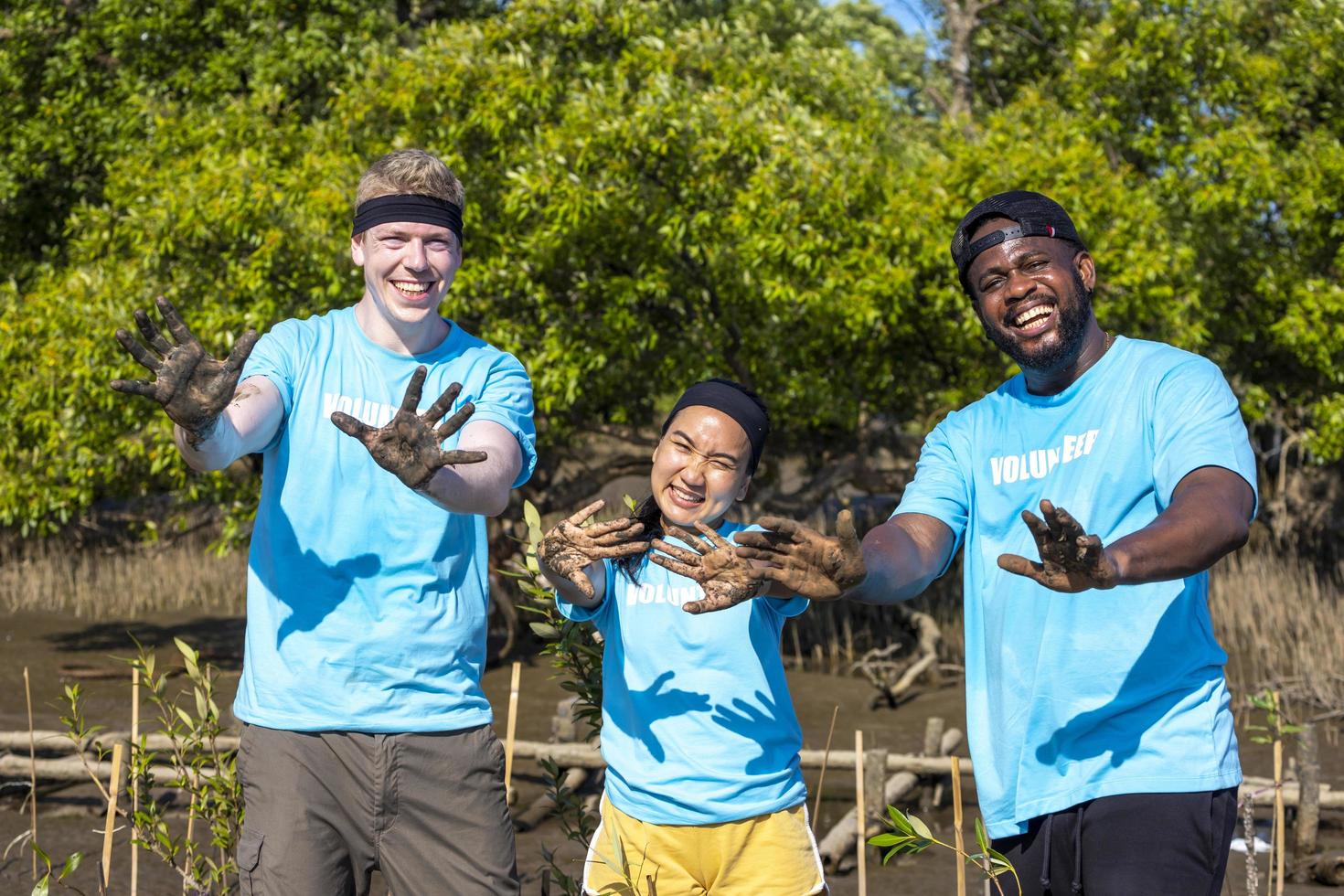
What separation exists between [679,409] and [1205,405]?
3.66ft

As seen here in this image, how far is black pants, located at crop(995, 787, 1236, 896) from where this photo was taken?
85.9 inches

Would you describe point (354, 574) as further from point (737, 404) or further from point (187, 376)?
point (737, 404)

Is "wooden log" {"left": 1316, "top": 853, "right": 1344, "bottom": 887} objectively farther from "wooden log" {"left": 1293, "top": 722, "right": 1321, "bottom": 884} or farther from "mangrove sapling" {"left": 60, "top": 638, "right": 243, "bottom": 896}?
"mangrove sapling" {"left": 60, "top": 638, "right": 243, "bottom": 896}

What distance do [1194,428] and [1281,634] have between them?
10.3m

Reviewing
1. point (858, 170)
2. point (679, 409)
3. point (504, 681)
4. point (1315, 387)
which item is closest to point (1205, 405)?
point (679, 409)

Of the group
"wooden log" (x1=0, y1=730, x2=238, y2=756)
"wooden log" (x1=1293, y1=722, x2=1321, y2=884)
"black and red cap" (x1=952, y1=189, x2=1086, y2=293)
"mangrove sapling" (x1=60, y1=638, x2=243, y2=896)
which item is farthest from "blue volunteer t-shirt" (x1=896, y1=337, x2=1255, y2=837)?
"wooden log" (x1=1293, y1=722, x2=1321, y2=884)

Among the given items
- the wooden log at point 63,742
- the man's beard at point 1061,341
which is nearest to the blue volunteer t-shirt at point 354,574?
the man's beard at point 1061,341

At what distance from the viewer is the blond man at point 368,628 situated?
266cm

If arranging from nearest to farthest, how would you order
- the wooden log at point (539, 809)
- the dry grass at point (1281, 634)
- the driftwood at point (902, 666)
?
the wooden log at point (539, 809)
the dry grass at point (1281, 634)
the driftwood at point (902, 666)

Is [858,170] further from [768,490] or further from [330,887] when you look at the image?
[330,887]

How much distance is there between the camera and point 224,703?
1005cm

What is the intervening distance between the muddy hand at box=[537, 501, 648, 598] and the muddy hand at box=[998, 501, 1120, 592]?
2.95 ft

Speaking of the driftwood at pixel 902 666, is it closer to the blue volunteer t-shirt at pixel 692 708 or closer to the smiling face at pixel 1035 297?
the blue volunteer t-shirt at pixel 692 708

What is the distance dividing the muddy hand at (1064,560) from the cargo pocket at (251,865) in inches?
62.8
